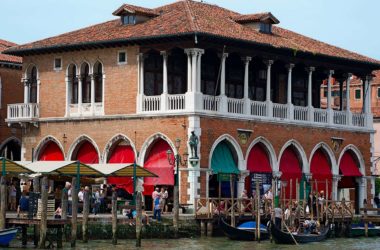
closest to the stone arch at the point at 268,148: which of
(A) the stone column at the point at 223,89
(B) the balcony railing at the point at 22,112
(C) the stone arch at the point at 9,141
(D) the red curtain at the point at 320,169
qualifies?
(A) the stone column at the point at 223,89

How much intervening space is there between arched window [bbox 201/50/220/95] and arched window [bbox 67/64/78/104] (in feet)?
16.7

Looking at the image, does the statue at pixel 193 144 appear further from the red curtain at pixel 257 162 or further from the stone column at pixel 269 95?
the stone column at pixel 269 95

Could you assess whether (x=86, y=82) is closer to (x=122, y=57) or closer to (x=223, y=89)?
(x=122, y=57)

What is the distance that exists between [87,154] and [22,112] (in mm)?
3740

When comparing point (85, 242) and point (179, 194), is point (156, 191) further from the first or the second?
point (85, 242)

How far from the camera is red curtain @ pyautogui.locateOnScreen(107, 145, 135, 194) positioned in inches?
1758

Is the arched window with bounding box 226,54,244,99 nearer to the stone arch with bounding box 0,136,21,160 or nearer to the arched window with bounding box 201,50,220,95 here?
the arched window with bounding box 201,50,220,95

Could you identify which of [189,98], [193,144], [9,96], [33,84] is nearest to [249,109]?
[189,98]

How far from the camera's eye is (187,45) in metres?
43.2

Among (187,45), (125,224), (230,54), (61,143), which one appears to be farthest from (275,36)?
(125,224)

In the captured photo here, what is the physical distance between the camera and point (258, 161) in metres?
46.1

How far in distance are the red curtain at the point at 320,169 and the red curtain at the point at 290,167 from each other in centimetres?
99

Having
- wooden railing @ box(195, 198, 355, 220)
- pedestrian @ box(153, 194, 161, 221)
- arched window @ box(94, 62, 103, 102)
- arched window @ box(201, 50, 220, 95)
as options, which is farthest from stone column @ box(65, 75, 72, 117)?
pedestrian @ box(153, 194, 161, 221)

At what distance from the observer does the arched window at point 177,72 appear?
45.1 meters
